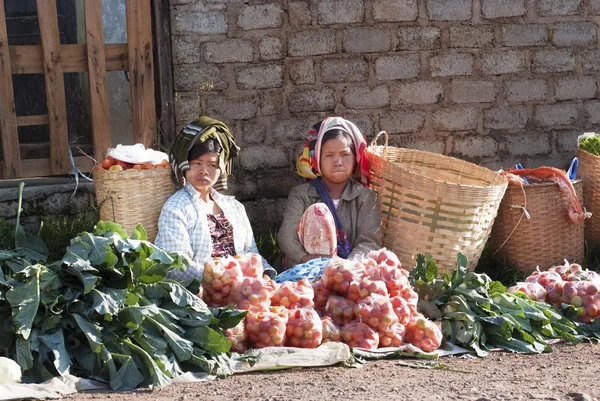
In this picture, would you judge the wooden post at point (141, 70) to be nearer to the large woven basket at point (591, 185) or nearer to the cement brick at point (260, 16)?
the cement brick at point (260, 16)

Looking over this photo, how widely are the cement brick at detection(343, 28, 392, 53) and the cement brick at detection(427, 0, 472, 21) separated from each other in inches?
14.8

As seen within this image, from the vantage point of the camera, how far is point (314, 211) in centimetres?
552

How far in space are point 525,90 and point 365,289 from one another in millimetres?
3050

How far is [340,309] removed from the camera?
15.9 feet

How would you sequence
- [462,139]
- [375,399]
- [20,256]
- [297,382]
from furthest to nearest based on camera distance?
[462,139], [20,256], [297,382], [375,399]

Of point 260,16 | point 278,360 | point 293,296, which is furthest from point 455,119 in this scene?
point 278,360

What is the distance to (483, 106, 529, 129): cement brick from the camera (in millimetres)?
7164

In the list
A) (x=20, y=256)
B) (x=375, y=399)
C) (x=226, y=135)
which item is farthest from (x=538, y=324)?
(x=20, y=256)

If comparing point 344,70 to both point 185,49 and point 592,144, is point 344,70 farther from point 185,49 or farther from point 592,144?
point 592,144

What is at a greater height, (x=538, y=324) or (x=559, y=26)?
(x=559, y=26)

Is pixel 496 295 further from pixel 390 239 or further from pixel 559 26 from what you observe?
pixel 559 26

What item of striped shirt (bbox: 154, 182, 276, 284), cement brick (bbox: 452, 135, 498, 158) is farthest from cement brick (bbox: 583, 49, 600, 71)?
striped shirt (bbox: 154, 182, 276, 284)

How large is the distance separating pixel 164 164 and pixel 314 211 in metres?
0.94

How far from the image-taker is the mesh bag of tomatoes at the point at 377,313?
4.75 metres
